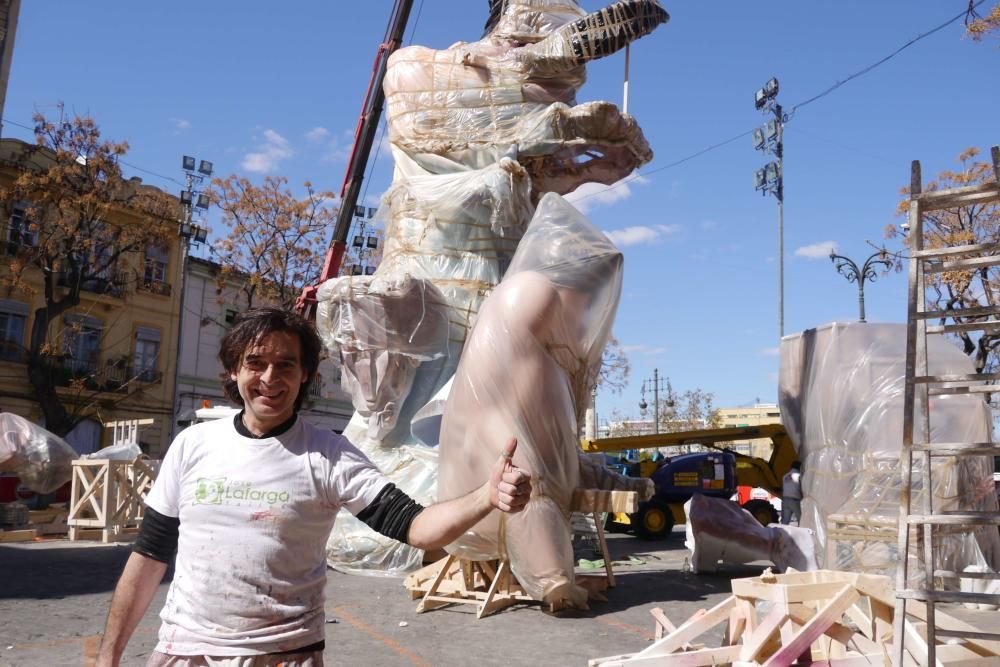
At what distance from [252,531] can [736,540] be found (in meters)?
7.97

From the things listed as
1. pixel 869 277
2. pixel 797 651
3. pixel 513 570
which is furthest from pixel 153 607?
pixel 869 277

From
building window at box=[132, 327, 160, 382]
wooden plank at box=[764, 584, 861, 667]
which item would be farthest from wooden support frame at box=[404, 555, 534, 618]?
building window at box=[132, 327, 160, 382]

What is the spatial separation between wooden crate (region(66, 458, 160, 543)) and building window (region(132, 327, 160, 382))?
43.0 feet

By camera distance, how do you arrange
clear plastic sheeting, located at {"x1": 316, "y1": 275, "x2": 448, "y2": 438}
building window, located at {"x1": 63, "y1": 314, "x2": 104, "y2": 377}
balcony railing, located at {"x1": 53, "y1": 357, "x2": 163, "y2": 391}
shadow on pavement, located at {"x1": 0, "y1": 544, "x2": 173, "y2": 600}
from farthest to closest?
building window, located at {"x1": 63, "y1": 314, "x2": 104, "y2": 377}, balcony railing, located at {"x1": 53, "y1": 357, "x2": 163, "y2": 391}, clear plastic sheeting, located at {"x1": 316, "y1": 275, "x2": 448, "y2": 438}, shadow on pavement, located at {"x1": 0, "y1": 544, "x2": 173, "y2": 600}

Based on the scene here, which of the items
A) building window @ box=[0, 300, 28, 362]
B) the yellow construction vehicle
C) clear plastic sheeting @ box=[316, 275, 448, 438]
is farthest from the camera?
building window @ box=[0, 300, 28, 362]

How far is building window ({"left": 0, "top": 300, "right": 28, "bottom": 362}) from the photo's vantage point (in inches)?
854

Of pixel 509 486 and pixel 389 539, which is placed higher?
pixel 509 486

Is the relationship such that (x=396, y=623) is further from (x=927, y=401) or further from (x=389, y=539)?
(x=927, y=401)

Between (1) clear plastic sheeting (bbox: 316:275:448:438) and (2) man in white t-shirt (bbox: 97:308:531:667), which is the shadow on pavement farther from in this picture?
(2) man in white t-shirt (bbox: 97:308:531:667)

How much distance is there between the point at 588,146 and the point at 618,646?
7.20 m

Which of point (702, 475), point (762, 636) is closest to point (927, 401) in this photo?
point (762, 636)

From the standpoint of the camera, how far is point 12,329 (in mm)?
21984

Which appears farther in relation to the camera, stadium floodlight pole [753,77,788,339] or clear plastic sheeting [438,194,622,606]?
stadium floodlight pole [753,77,788,339]

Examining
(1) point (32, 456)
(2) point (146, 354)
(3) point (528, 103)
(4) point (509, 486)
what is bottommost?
(1) point (32, 456)
